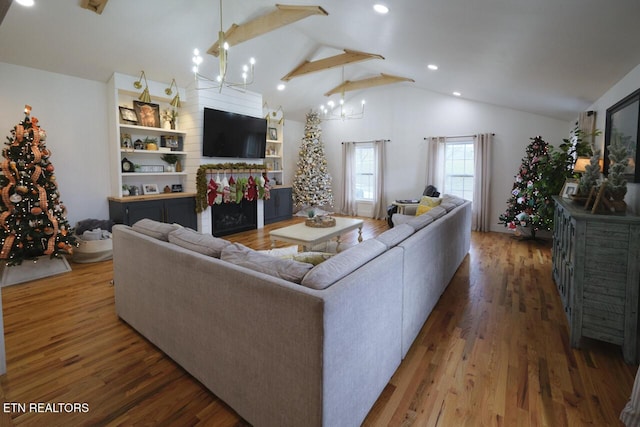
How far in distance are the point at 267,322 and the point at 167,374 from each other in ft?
3.61

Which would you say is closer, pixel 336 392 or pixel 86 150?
pixel 336 392

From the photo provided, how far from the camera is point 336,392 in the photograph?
4.64ft

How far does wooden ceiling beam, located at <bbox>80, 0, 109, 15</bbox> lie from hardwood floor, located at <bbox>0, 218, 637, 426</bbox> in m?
3.13

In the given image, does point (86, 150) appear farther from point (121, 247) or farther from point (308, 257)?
point (308, 257)

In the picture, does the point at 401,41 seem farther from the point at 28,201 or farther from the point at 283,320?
the point at 28,201

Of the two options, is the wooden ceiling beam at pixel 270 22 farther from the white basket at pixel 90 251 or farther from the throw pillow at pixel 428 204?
the white basket at pixel 90 251

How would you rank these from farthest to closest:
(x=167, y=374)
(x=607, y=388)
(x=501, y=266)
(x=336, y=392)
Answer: (x=501, y=266), (x=167, y=374), (x=607, y=388), (x=336, y=392)

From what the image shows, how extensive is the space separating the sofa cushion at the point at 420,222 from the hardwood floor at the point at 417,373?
830mm

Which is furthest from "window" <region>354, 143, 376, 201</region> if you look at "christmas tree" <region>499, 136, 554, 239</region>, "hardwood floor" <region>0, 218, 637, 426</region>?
"hardwood floor" <region>0, 218, 637, 426</region>

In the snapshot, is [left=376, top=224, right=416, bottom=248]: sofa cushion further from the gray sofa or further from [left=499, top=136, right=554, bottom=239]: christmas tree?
[left=499, top=136, right=554, bottom=239]: christmas tree

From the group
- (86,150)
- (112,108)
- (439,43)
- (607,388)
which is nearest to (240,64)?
(112,108)

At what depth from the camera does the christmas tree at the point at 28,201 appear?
3.62 m

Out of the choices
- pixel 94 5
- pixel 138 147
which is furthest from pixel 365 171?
pixel 94 5

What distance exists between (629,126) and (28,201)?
6189 millimetres
